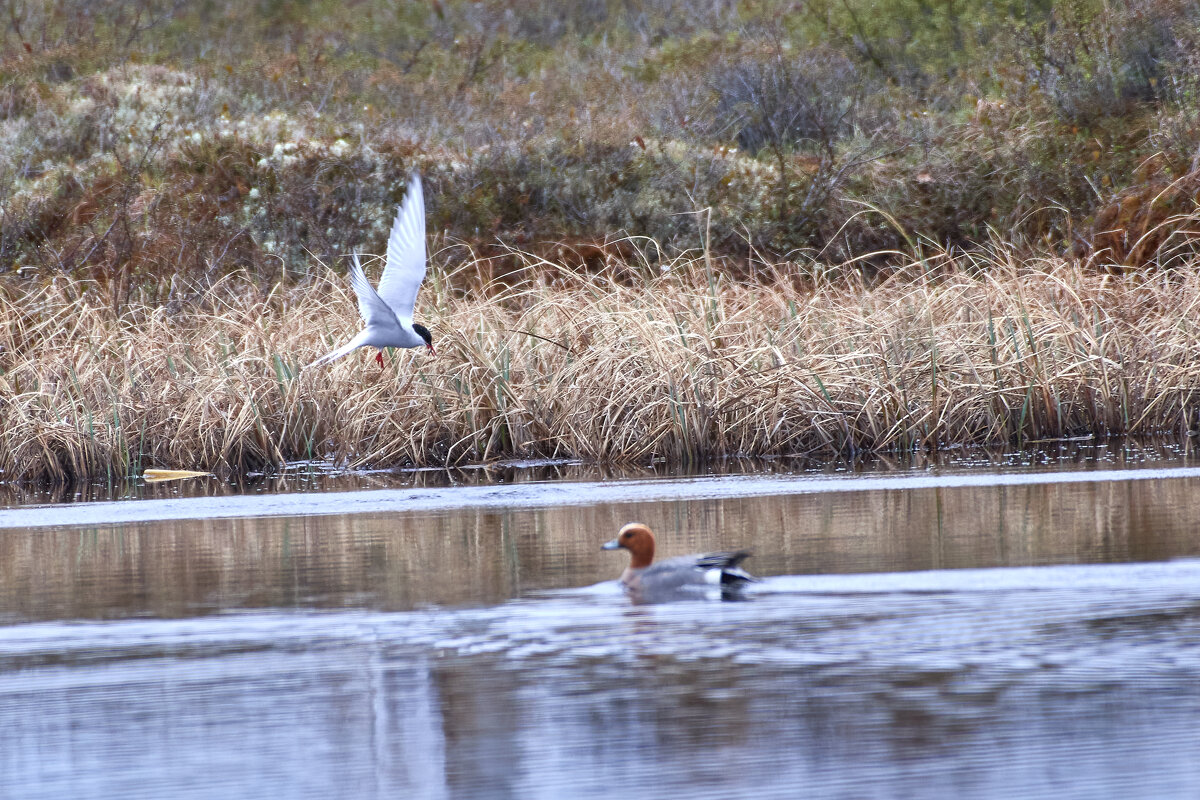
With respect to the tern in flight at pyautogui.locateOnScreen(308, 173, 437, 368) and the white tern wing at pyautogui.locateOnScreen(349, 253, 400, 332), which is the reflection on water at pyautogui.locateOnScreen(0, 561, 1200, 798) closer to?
the white tern wing at pyautogui.locateOnScreen(349, 253, 400, 332)

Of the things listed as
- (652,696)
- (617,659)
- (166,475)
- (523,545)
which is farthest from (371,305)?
(652,696)

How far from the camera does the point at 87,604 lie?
23.1 feet

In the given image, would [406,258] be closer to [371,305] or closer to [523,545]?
[371,305]

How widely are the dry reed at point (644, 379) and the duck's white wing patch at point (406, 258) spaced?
4.94ft

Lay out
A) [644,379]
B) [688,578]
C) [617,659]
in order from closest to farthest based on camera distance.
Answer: [617,659] < [688,578] < [644,379]

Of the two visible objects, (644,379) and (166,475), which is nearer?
(644,379)

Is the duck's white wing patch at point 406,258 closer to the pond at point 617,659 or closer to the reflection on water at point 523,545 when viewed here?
the reflection on water at point 523,545

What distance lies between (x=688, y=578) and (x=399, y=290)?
5.50m

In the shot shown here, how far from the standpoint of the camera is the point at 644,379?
41.4 ft

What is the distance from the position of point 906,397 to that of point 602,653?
7427 millimetres

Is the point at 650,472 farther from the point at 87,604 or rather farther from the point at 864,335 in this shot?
the point at 87,604

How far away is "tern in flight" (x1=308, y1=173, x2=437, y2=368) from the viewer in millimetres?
11289

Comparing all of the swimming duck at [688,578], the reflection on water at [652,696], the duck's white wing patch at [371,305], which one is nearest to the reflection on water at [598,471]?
the duck's white wing patch at [371,305]

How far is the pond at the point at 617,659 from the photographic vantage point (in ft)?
14.0
